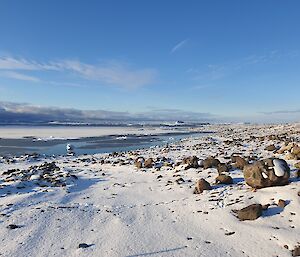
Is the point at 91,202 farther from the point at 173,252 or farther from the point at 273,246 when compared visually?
the point at 273,246

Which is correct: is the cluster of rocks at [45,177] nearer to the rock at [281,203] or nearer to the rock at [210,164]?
the rock at [210,164]

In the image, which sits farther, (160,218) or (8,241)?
(160,218)

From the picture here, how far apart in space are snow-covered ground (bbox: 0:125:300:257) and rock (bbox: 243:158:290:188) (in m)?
0.22

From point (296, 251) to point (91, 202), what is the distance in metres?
6.53

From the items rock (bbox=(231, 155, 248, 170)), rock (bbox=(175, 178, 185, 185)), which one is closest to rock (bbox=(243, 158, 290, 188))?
rock (bbox=(175, 178, 185, 185))

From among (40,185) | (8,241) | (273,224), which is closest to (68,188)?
(40,185)

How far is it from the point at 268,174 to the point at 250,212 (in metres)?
2.05

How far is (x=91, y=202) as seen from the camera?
1097cm

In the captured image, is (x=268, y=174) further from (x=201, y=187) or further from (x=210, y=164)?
(x=210, y=164)

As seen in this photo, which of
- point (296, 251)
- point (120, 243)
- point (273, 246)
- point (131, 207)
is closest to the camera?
point (296, 251)

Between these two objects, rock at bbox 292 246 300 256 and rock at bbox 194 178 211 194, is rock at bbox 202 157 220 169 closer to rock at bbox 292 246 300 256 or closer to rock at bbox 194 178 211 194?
rock at bbox 194 178 211 194

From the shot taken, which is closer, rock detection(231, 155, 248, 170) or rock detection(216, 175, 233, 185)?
rock detection(216, 175, 233, 185)

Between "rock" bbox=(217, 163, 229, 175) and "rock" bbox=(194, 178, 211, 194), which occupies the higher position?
"rock" bbox=(217, 163, 229, 175)

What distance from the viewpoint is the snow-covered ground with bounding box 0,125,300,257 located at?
23.9ft
